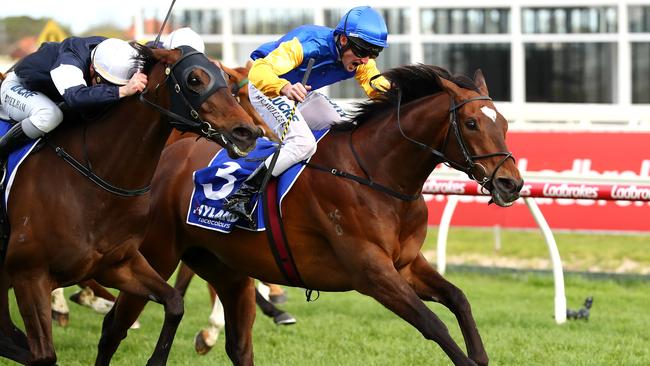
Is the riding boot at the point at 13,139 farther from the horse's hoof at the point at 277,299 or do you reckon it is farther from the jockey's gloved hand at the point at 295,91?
the horse's hoof at the point at 277,299

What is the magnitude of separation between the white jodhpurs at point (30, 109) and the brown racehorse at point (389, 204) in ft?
3.28

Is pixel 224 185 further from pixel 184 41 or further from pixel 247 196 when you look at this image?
pixel 184 41

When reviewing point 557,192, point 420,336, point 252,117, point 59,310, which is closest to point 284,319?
point 420,336

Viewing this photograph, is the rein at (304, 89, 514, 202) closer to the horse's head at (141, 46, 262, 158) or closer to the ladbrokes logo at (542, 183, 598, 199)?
the horse's head at (141, 46, 262, 158)

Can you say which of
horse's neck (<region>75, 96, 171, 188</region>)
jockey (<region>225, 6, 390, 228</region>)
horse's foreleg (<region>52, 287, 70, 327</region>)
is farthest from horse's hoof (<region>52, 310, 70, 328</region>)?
horse's neck (<region>75, 96, 171, 188</region>)

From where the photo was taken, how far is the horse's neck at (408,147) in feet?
17.3

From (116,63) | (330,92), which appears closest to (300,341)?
(116,63)

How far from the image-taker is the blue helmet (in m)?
5.39

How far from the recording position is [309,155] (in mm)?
5512

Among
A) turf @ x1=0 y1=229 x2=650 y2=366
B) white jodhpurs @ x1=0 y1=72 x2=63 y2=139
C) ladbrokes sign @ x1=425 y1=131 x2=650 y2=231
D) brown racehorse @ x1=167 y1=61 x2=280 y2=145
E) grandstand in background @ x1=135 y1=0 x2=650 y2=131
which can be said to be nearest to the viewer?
white jodhpurs @ x1=0 y1=72 x2=63 y2=139

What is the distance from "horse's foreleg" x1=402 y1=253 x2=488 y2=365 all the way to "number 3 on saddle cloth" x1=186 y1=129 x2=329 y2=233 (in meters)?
0.73

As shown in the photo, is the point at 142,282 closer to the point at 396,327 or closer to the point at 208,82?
the point at 208,82

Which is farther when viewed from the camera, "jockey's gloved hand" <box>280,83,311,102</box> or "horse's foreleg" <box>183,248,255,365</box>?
"horse's foreleg" <box>183,248,255,365</box>

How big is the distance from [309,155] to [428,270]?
79 cm
